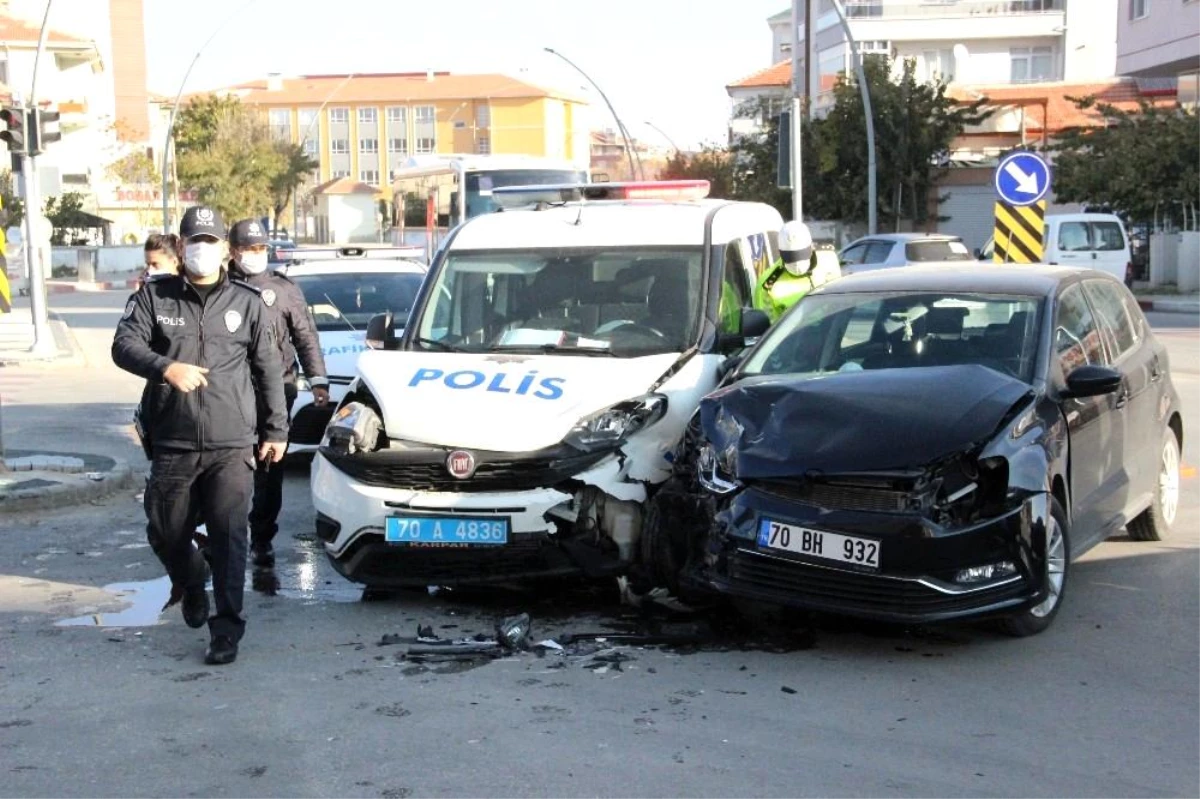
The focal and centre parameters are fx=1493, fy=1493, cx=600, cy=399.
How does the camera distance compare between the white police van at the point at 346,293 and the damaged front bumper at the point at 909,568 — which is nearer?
the damaged front bumper at the point at 909,568

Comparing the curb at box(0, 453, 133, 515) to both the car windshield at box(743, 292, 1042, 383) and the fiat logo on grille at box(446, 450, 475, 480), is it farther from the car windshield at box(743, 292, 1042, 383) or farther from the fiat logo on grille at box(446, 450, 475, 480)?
the car windshield at box(743, 292, 1042, 383)

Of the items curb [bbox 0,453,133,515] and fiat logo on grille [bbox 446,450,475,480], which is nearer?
fiat logo on grille [bbox 446,450,475,480]

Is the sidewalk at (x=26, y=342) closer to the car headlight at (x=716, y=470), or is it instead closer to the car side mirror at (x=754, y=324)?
the car side mirror at (x=754, y=324)

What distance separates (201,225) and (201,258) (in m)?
0.17

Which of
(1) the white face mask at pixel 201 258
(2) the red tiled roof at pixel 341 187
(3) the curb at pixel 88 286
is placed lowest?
(3) the curb at pixel 88 286

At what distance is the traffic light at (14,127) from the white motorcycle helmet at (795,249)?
46.1 feet

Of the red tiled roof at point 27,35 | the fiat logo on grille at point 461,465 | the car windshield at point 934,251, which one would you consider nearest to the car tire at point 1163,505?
the fiat logo on grille at point 461,465

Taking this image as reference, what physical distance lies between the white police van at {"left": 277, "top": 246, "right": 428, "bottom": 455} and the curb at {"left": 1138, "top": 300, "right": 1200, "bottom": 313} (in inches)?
780

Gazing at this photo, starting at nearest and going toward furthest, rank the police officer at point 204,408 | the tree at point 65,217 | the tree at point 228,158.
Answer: the police officer at point 204,408 < the tree at point 65,217 < the tree at point 228,158

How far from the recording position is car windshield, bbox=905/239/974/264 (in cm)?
2531

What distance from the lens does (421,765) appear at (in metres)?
4.93

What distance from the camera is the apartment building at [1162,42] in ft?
128

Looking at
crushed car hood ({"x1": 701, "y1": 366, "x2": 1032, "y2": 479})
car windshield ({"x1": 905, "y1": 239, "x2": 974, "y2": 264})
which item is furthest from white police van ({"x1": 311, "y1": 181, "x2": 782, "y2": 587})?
car windshield ({"x1": 905, "y1": 239, "x2": 974, "y2": 264})

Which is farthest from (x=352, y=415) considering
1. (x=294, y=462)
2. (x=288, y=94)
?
(x=288, y=94)
